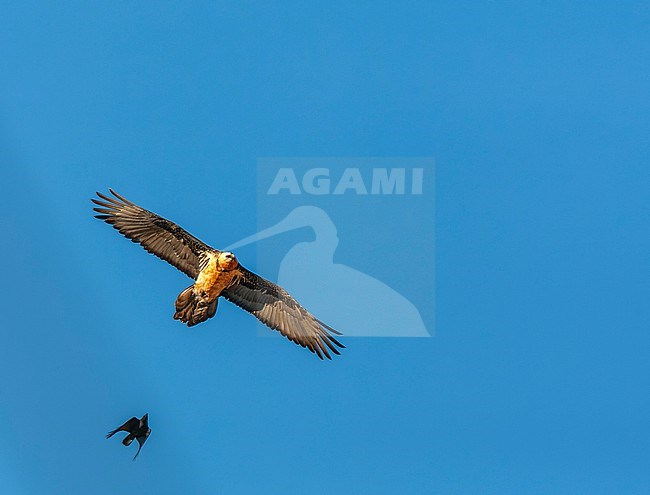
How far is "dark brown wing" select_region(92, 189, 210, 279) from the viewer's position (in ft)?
45.2

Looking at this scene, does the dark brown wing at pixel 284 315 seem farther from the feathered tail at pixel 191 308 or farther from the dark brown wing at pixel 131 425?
the dark brown wing at pixel 131 425

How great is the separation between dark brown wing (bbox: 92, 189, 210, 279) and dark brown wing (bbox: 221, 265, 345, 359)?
0.86m

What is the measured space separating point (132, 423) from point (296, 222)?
4522 millimetres

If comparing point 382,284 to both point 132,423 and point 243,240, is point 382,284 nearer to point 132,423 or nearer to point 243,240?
point 243,240

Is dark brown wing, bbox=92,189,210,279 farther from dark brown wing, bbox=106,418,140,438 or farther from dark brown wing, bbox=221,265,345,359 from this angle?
dark brown wing, bbox=106,418,140,438

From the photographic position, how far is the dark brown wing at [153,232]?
13773 mm

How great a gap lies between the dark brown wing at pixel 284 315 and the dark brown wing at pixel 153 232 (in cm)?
86

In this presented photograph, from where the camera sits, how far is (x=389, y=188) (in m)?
16.2

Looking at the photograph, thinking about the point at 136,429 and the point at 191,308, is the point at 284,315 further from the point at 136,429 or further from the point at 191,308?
the point at 136,429

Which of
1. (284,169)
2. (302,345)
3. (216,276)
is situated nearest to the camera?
(216,276)

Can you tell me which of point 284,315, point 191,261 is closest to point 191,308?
point 191,261

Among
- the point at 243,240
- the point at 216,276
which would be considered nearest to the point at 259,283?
the point at 216,276

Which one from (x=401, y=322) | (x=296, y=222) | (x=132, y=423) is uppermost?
(x=296, y=222)

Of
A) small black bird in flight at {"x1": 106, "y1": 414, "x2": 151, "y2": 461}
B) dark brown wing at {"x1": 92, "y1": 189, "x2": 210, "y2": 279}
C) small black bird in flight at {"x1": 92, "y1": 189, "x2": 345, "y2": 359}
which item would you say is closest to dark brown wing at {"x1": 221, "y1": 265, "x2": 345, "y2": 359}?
small black bird in flight at {"x1": 92, "y1": 189, "x2": 345, "y2": 359}
